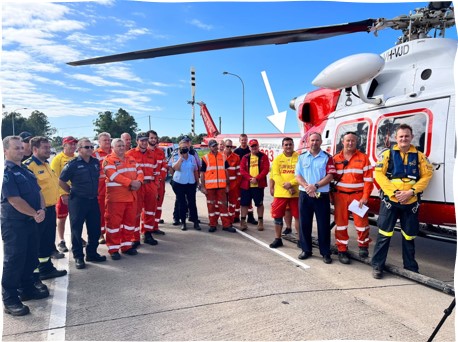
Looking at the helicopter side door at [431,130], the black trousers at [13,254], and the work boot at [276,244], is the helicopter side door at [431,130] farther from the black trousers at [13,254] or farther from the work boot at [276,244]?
the black trousers at [13,254]

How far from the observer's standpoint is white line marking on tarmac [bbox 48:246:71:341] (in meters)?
2.57

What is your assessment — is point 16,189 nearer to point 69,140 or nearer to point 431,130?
point 69,140

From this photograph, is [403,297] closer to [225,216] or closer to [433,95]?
[433,95]

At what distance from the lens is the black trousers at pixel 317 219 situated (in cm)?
420

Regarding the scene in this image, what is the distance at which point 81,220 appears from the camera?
4.21 meters

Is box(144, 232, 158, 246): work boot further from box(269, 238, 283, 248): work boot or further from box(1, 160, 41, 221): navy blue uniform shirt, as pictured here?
box(1, 160, 41, 221): navy blue uniform shirt

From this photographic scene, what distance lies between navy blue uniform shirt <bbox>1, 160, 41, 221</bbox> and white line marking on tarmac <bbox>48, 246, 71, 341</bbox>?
2.93ft

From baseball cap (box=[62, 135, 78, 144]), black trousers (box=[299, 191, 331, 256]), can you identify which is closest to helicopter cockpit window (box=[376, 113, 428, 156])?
black trousers (box=[299, 191, 331, 256])

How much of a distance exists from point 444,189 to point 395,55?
6.50 ft

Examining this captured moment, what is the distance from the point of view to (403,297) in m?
3.16

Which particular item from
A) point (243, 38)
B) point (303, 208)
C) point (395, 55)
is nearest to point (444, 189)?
point (303, 208)

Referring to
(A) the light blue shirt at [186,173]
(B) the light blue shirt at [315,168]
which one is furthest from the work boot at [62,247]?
(B) the light blue shirt at [315,168]

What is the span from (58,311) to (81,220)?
1.47m

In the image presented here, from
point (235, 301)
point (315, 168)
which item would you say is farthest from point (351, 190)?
point (235, 301)
